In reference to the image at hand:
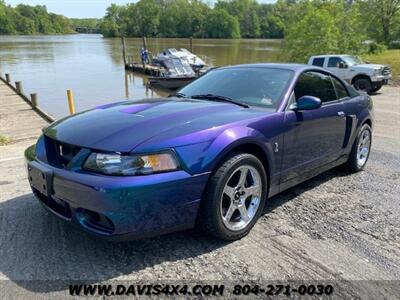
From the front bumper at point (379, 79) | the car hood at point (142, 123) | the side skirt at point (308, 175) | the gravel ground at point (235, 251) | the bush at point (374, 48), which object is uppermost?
the car hood at point (142, 123)

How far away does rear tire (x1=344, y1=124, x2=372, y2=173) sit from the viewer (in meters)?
5.29

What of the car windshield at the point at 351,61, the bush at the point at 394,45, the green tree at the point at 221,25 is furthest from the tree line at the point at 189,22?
the car windshield at the point at 351,61

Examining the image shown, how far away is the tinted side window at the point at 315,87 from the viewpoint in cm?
422

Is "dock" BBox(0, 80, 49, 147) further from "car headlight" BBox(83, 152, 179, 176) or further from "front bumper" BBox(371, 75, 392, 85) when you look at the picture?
"front bumper" BBox(371, 75, 392, 85)

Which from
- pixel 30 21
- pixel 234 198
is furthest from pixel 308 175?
pixel 30 21

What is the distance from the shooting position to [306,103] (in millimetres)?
3893

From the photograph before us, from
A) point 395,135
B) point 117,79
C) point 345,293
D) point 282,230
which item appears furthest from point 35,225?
point 117,79

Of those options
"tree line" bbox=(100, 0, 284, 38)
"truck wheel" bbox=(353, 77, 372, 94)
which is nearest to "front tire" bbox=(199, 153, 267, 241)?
"truck wheel" bbox=(353, 77, 372, 94)

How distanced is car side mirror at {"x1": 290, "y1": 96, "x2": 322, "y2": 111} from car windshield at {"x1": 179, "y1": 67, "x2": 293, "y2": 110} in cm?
19

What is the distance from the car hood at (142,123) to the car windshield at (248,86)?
0.28 m

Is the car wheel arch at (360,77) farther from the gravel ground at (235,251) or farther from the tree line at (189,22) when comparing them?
the tree line at (189,22)

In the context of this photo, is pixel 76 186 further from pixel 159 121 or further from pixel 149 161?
pixel 159 121

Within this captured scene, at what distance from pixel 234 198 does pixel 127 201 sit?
106cm

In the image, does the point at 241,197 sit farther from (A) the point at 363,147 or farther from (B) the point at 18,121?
(B) the point at 18,121
